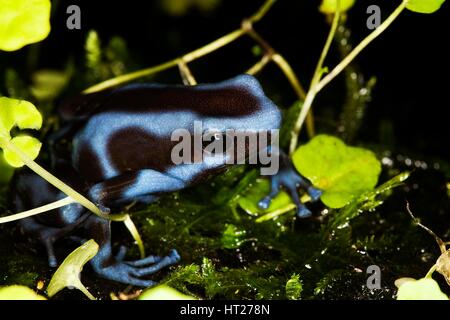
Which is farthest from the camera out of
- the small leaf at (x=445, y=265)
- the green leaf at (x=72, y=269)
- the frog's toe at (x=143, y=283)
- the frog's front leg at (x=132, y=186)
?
the frog's front leg at (x=132, y=186)

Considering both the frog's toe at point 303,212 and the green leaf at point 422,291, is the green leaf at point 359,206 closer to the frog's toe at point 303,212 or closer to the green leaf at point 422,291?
the frog's toe at point 303,212

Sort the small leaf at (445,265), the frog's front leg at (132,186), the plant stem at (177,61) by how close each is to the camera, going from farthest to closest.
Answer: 1. the plant stem at (177,61)
2. the frog's front leg at (132,186)
3. the small leaf at (445,265)

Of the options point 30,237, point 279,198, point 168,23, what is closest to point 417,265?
point 279,198

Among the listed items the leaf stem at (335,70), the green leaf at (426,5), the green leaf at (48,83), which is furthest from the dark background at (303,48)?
the green leaf at (426,5)

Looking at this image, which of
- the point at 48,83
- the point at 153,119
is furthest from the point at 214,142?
the point at 48,83

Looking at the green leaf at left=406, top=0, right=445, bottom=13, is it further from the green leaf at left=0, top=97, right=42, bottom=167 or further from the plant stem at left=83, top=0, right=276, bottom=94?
the green leaf at left=0, top=97, right=42, bottom=167

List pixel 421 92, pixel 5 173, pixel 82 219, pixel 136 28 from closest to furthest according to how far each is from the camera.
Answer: pixel 82 219
pixel 5 173
pixel 421 92
pixel 136 28
